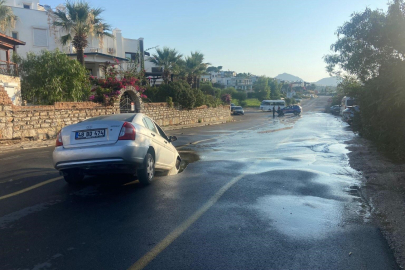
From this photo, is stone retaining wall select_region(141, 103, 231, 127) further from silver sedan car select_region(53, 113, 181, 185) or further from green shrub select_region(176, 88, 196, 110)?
silver sedan car select_region(53, 113, 181, 185)

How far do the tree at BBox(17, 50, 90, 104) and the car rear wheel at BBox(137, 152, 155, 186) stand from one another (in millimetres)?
14797

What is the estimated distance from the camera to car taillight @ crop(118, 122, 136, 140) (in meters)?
6.72

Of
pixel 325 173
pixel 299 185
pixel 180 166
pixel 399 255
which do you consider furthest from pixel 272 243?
pixel 180 166

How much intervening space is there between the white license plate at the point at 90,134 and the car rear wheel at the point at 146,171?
970mm

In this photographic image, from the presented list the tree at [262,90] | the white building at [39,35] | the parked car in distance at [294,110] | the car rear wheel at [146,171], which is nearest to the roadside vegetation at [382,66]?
the car rear wheel at [146,171]

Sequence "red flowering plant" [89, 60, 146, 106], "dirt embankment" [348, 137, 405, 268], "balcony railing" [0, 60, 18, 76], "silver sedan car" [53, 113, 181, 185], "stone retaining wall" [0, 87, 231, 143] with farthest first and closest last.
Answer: "red flowering plant" [89, 60, 146, 106] < "balcony railing" [0, 60, 18, 76] < "stone retaining wall" [0, 87, 231, 143] < "silver sedan car" [53, 113, 181, 185] < "dirt embankment" [348, 137, 405, 268]

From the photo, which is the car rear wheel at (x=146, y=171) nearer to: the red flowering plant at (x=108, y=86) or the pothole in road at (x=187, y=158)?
the pothole in road at (x=187, y=158)

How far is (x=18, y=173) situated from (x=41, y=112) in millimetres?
9301

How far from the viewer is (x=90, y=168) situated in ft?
21.7

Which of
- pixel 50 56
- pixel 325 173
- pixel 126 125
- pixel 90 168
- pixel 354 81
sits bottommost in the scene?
pixel 325 173

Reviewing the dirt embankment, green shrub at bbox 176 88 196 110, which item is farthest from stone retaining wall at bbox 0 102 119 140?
the dirt embankment

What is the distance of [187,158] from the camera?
1138 cm

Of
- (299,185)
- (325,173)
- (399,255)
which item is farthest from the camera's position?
(325,173)

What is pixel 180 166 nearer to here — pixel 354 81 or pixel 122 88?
pixel 354 81
